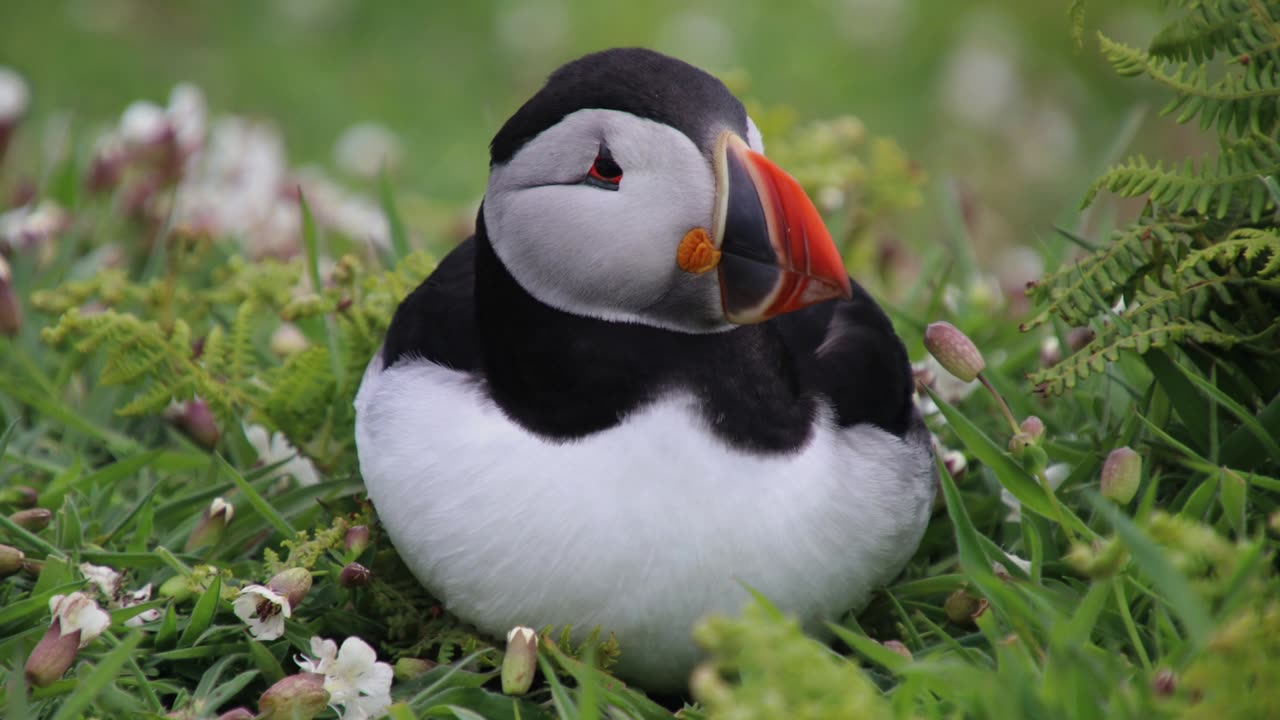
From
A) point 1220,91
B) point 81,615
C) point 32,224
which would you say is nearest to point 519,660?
point 81,615

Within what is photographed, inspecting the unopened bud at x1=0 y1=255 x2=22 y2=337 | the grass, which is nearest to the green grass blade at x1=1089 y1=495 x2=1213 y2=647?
the grass

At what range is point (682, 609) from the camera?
188 centimetres

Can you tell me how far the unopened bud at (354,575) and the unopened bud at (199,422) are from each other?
2.02 ft

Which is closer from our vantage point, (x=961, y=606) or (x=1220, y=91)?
(x=1220, y=91)

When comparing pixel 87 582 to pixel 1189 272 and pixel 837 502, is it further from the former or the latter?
pixel 1189 272

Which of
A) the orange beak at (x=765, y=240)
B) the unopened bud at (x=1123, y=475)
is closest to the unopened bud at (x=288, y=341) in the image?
the orange beak at (x=765, y=240)

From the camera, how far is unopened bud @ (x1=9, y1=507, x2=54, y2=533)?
7.45 ft

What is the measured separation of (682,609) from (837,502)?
272 millimetres

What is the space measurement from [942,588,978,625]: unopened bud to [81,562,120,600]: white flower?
1298 millimetres

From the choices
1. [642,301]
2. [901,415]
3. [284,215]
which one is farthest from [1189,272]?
[284,215]

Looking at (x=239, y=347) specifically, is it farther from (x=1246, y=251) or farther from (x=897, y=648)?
(x=1246, y=251)

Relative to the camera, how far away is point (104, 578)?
2.12 meters

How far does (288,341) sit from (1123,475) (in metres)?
1.81

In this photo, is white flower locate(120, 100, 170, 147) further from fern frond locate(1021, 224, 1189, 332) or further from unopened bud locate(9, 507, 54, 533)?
fern frond locate(1021, 224, 1189, 332)
